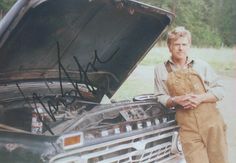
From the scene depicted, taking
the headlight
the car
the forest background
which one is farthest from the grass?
the headlight

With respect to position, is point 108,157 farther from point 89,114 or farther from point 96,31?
point 96,31

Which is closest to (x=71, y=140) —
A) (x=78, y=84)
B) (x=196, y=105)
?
(x=196, y=105)

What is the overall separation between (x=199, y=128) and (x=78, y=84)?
150 cm

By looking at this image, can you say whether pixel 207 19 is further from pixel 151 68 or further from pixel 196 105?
pixel 196 105

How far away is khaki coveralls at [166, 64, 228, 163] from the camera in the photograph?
3760 mm

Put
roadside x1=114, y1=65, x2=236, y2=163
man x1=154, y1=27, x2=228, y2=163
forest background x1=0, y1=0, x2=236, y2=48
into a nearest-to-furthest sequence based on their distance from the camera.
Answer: man x1=154, y1=27, x2=228, y2=163, roadside x1=114, y1=65, x2=236, y2=163, forest background x1=0, y1=0, x2=236, y2=48

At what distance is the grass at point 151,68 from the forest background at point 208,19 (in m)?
0.39

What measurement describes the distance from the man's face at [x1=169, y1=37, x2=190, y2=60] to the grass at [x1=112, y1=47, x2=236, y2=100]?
4729 mm

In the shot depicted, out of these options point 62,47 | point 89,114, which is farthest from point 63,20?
point 89,114

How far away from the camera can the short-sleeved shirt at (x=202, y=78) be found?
382cm

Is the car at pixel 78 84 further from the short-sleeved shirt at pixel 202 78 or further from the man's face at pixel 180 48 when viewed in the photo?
the man's face at pixel 180 48

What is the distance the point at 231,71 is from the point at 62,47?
7.36 m

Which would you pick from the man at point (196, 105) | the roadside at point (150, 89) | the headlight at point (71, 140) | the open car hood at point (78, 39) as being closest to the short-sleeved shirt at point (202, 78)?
the man at point (196, 105)

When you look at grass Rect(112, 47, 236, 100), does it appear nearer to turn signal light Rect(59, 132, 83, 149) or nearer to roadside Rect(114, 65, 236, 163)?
roadside Rect(114, 65, 236, 163)
